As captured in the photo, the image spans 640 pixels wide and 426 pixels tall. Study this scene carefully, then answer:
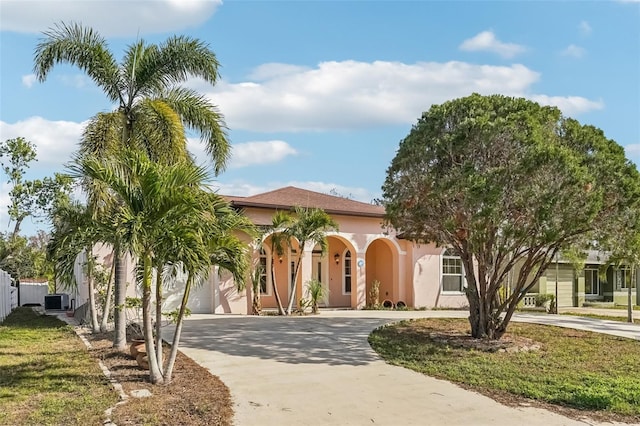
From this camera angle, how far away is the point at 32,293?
37.3 m

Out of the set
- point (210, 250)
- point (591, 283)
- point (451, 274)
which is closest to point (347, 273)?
point (451, 274)

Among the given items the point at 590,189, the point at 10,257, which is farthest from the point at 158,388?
the point at 10,257

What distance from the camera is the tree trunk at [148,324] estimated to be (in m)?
8.34

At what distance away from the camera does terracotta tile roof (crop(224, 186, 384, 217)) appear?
21148 mm

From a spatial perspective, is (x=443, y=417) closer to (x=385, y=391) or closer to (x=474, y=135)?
(x=385, y=391)

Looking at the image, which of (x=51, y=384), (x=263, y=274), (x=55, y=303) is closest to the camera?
(x=51, y=384)

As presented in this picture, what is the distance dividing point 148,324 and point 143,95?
668 cm

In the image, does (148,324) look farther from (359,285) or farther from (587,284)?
(587,284)

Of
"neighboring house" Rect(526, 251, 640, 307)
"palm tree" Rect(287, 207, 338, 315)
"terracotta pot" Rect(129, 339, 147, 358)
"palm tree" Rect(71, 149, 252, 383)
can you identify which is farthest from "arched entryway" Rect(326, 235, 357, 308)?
"palm tree" Rect(71, 149, 252, 383)

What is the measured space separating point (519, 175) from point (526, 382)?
4.10 meters

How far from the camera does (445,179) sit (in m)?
11.9

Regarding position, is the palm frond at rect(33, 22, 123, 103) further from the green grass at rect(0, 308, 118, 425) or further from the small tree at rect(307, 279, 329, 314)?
the small tree at rect(307, 279, 329, 314)

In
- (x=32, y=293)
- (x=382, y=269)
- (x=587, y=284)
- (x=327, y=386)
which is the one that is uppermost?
(x=382, y=269)

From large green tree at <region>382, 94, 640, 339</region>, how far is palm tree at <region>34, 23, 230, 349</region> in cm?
487
